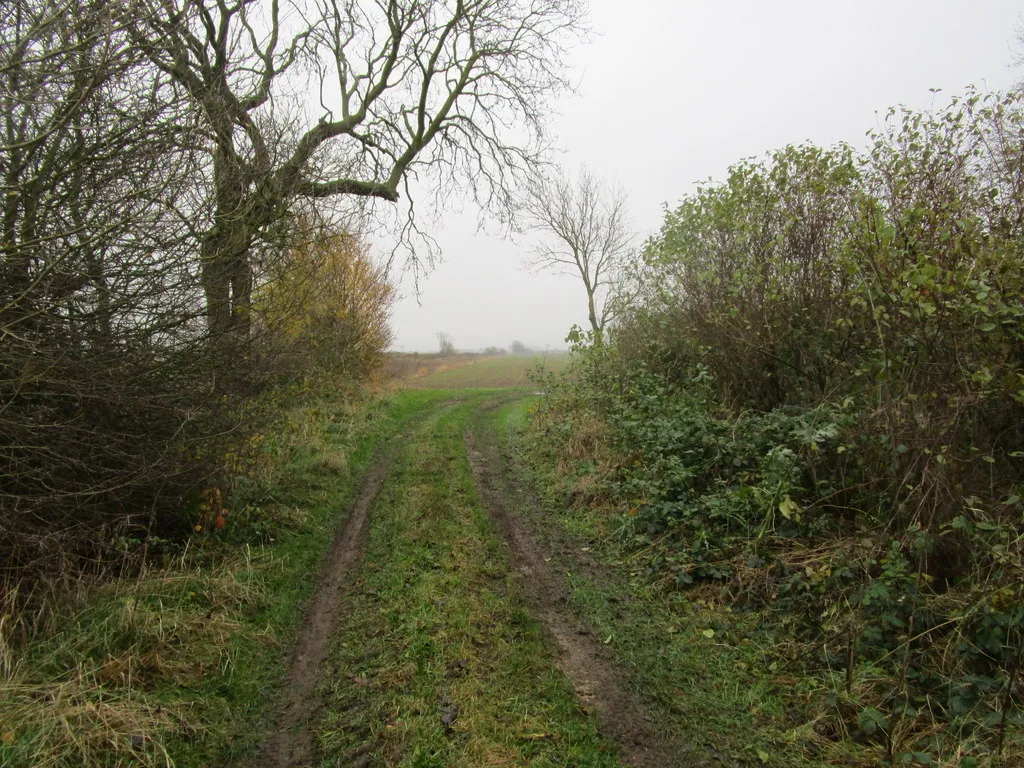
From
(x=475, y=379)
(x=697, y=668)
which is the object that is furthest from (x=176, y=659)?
(x=475, y=379)

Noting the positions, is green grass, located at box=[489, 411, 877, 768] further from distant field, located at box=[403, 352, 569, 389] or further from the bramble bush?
distant field, located at box=[403, 352, 569, 389]

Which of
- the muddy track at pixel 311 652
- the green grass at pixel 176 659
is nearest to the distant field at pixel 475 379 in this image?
the muddy track at pixel 311 652

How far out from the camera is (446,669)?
13.6 feet

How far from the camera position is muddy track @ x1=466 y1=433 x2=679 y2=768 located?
3.44 m

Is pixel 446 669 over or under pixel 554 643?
over

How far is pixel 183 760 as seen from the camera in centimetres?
329

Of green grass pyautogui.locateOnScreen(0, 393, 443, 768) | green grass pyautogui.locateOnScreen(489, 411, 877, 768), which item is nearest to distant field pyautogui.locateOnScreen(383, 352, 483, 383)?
green grass pyautogui.locateOnScreen(0, 393, 443, 768)

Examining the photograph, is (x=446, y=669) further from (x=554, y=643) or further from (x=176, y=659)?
(x=176, y=659)

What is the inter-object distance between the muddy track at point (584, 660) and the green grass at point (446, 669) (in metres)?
0.14

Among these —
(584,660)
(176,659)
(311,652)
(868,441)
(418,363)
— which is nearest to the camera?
(176,659)

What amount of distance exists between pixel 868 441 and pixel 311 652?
5.58 m

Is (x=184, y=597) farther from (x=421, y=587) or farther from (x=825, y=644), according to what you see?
(x=825, y=644)

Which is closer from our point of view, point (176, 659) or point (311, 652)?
point (176, 659)

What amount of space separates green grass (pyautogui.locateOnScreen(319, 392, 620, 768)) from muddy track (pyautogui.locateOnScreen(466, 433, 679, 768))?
0.14m
